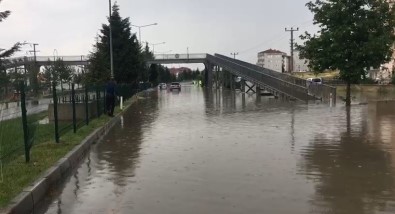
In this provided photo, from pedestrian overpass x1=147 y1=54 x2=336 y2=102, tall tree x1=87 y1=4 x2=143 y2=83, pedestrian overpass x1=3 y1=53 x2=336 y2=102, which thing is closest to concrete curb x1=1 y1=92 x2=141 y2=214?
pedestrian overpass x1=3 y1=53 x2=336 y2=102

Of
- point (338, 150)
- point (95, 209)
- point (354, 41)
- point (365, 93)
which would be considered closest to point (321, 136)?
point (338, 150)

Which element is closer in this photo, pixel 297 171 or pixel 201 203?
pixel 201 203

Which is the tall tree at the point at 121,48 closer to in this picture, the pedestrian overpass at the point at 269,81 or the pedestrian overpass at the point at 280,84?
the pedestrian overpass at the point at 269,81

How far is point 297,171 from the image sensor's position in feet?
30.7

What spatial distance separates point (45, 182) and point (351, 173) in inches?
220

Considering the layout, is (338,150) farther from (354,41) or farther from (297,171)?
(354,41)

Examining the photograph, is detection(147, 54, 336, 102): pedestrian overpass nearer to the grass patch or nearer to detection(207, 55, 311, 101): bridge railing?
detection(207, 55, 311, 101): bridge railing

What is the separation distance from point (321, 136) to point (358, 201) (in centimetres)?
795

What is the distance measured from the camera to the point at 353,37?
2828 centimetres

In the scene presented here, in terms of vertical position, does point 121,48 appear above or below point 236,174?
above

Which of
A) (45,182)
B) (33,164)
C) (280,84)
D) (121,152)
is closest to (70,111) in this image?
(121,152)

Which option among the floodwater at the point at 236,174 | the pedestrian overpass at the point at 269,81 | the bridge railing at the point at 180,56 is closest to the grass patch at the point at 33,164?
the floodwater at the point at 236,174

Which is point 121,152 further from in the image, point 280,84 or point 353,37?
point 280,84

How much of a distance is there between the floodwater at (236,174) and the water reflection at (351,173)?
0.02 metres
